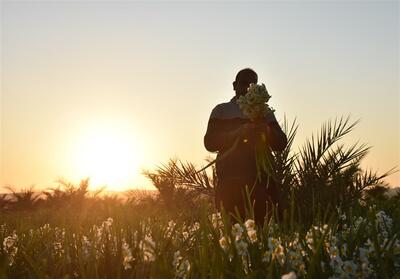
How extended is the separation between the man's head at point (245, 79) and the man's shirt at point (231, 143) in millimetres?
161

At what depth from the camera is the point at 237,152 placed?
4.76 meters

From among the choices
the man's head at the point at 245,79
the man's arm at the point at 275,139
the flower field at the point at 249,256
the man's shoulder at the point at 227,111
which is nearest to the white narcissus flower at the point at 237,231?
the flower field at the point at 249,256

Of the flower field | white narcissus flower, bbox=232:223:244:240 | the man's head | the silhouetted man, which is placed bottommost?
the flower field

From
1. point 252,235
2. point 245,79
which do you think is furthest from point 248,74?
point 252,235

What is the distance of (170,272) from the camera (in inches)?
87.5

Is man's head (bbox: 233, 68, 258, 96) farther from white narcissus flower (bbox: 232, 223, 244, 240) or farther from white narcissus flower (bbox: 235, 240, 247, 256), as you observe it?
white narcissus flower (bbox: 235, 240, 247, 256)

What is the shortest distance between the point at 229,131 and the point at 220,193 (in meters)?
0.63

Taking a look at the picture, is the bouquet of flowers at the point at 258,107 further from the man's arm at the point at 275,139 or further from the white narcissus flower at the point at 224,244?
the white narcissus flower at the point at 224,244

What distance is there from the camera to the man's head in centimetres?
486

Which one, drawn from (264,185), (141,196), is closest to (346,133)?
(264,185)

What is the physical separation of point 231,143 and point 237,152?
0.77ft

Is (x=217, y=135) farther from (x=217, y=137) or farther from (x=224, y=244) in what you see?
(x=224, y=244)

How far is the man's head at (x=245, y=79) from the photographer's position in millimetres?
4855

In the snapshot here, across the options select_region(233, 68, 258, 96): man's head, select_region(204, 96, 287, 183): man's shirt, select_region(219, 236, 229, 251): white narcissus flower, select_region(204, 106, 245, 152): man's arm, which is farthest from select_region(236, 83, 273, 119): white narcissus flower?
select_region(219, 236, 229, 251): white narcissus flower
